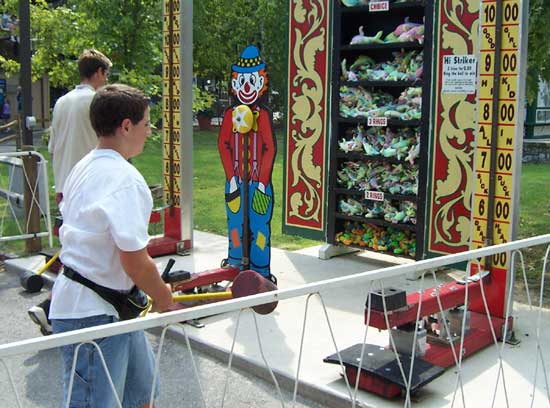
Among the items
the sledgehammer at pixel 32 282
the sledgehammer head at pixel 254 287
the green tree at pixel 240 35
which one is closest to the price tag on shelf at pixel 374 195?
the sledgehammer at pixel 32 282

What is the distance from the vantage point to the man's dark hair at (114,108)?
2.93 meters

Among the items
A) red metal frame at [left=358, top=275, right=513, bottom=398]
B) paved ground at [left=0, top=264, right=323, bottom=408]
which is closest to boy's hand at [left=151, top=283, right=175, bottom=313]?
red metal frame at [left=358, top=275, right=513, bottom=398]

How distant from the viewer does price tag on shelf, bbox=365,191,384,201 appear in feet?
23.5

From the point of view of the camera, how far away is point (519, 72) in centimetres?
506

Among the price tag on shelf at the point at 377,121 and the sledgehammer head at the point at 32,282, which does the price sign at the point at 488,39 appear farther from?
the sledgehammer head at the point at 32,282

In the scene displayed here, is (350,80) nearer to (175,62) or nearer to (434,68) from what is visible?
(434,68)

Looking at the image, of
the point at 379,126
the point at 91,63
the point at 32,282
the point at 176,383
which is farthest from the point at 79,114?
the point at 379,126

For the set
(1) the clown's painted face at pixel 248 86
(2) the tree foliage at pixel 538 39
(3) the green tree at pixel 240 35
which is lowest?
(1) the clown's painted face at pixel 248 86

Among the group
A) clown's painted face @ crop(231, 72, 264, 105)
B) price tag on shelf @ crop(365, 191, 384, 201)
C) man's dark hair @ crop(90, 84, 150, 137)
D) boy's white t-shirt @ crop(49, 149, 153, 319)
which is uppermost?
clown's painted face @ crop(231, 72, 264, 105)

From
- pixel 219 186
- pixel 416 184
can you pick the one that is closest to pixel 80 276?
pixel 416 184

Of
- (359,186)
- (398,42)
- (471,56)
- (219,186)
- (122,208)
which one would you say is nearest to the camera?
(122,208)

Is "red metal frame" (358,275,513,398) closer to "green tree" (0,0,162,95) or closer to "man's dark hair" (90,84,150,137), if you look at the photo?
"man's dark hair" (90,84,150,137)

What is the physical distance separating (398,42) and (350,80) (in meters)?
0.65

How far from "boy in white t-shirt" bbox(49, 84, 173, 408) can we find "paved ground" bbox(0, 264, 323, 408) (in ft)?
5.28
